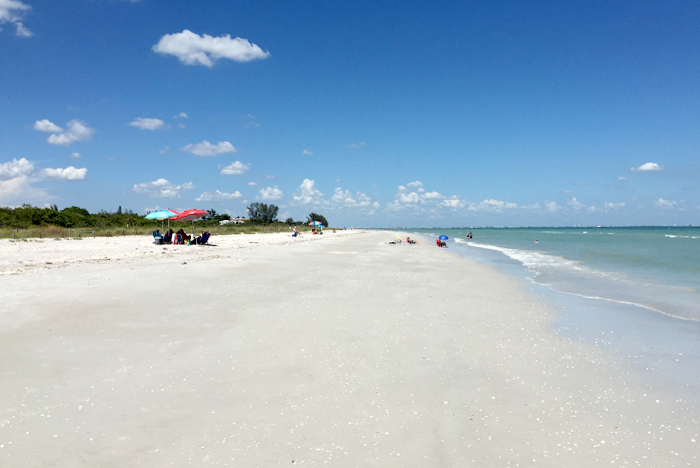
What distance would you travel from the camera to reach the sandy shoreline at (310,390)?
3.41 meters

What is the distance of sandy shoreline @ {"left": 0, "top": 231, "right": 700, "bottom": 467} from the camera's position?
341 centimetres

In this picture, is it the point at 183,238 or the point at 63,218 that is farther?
the point at 63,218

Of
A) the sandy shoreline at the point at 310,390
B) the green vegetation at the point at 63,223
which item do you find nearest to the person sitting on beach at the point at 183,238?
the green vegetation at the point at 63,223

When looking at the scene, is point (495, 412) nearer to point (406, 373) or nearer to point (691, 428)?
point (406, 373)

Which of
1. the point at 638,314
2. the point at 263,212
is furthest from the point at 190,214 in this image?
the point at 263,212

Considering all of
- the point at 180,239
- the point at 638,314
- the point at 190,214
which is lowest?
the point at 638,314

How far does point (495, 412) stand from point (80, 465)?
155 inches

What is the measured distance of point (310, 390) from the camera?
4.57 m

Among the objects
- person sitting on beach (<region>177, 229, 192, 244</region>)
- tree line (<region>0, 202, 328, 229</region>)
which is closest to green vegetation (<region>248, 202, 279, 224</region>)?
tree line (<region>0, 202, 328, 229</region>)

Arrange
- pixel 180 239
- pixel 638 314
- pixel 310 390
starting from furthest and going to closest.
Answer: pixel 180 239, pixel 638 314, pixel 310 390

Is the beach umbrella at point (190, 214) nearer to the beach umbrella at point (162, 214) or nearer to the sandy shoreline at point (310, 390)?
the beach umbrella at point (162, 214)

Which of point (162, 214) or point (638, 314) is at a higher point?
point (162, 214)

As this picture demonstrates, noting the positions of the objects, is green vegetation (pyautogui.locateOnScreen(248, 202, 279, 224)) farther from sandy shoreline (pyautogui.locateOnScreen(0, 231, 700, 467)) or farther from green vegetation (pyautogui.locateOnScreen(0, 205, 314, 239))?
sandy shoreline (pyautogui.locateOnScreen(0, 231, 700, 467))

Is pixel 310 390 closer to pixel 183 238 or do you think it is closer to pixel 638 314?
pixel 638 314
